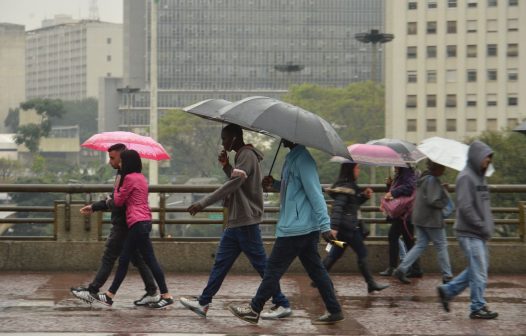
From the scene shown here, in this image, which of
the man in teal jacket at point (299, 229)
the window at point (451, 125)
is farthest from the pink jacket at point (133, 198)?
the window at point (451, 125)

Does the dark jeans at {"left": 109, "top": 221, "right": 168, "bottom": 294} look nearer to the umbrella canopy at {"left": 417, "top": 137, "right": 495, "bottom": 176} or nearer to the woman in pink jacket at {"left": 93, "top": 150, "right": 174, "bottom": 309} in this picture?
the woman in pink jacket at {"left": 93, "top": 150, "right": 174, "bottom": 309}

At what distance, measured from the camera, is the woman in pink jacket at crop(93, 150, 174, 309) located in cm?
1015

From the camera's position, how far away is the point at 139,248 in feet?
34.0

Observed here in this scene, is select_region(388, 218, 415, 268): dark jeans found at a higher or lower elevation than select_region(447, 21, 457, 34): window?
lower

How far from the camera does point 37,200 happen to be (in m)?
95.1

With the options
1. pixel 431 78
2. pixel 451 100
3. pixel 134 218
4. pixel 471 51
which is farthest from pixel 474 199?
pixel 451 100

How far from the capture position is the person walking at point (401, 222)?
12.3 metres

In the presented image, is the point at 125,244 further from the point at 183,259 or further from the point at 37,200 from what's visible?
the point at 37,200

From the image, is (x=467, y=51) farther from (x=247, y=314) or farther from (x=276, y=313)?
(x=247, y=314)

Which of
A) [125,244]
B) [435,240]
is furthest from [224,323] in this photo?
[435,240]

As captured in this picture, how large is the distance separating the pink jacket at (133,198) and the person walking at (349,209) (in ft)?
6.59

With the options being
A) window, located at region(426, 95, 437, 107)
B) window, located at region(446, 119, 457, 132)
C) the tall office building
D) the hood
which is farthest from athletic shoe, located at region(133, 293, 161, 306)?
the tall office building

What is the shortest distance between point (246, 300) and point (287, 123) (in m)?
2.71

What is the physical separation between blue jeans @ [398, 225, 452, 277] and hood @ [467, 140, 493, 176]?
1840 mm
